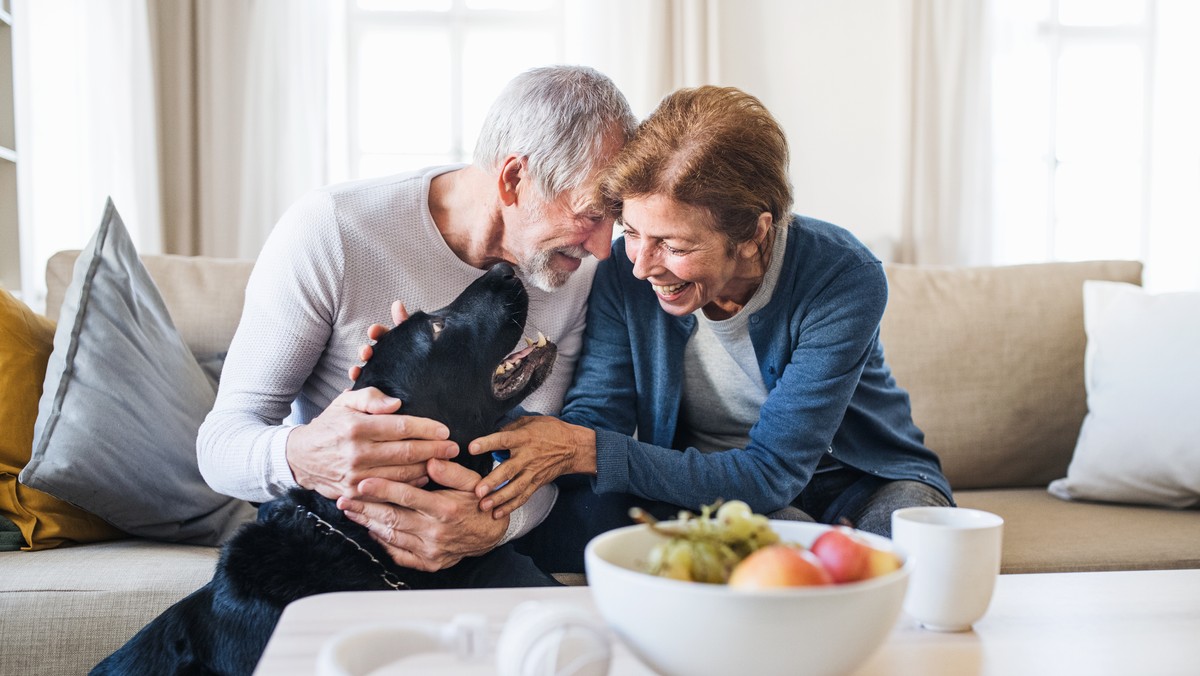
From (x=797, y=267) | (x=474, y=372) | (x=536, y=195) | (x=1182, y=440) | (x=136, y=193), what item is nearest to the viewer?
(x=474, y=372)

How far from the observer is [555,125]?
143 cm

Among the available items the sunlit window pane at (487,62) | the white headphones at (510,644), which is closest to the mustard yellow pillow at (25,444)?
the white headphones at (510,644)

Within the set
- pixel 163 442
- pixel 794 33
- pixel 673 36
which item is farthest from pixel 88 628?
pixel 794 33

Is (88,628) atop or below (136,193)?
below

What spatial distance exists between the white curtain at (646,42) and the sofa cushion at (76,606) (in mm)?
2488

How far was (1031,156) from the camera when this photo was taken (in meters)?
3.72

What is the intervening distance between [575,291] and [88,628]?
885 millimetres

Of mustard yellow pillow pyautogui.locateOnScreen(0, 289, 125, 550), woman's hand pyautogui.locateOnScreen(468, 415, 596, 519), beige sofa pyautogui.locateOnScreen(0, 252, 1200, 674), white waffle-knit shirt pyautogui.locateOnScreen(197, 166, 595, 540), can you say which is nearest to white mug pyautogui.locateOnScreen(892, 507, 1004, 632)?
woman's hand pyautogui.locateOnScreen(468, 415, 596, 519)

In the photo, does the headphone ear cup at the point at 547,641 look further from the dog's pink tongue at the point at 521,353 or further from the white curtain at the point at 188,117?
the white curtain at the point at 188,117

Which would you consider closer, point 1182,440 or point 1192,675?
point 1192,675

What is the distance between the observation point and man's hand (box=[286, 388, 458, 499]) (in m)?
1.21

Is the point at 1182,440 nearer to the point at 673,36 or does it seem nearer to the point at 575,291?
the point at 575,291

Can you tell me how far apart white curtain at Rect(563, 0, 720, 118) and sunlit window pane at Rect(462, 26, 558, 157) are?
0.57 feet

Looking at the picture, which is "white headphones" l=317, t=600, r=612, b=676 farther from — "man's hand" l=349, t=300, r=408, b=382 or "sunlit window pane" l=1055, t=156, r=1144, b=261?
"sunlit window pane" l=1055, t=156, r=1144, b=261
